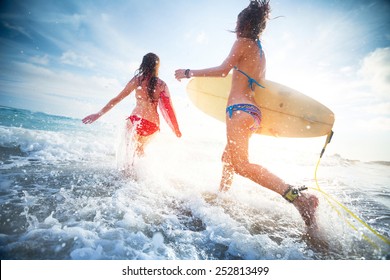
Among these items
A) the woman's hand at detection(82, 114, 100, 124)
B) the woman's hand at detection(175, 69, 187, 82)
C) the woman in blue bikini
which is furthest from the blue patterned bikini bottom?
the woman's hand at detection(82, 114, 100, 124)

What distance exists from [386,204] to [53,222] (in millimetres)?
4609

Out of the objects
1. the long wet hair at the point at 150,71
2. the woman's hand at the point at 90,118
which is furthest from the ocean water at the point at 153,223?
the long wet hair at the point at 150,71

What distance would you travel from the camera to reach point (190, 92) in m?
4.27

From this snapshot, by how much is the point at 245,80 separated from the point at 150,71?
1.77 m

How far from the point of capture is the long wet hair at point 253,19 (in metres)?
2.62

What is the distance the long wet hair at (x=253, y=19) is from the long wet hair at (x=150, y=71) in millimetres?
1565

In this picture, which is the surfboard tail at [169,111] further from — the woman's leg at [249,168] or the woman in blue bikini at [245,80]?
the woman's leg at [249,168]

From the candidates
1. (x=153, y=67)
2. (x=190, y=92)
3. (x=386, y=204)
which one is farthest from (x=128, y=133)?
(x=386, y=204)

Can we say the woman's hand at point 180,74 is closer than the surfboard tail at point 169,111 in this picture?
Yes

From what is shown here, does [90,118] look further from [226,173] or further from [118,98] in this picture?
[226,173]

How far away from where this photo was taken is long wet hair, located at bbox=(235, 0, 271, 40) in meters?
2.62

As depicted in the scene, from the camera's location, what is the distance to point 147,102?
365cm
